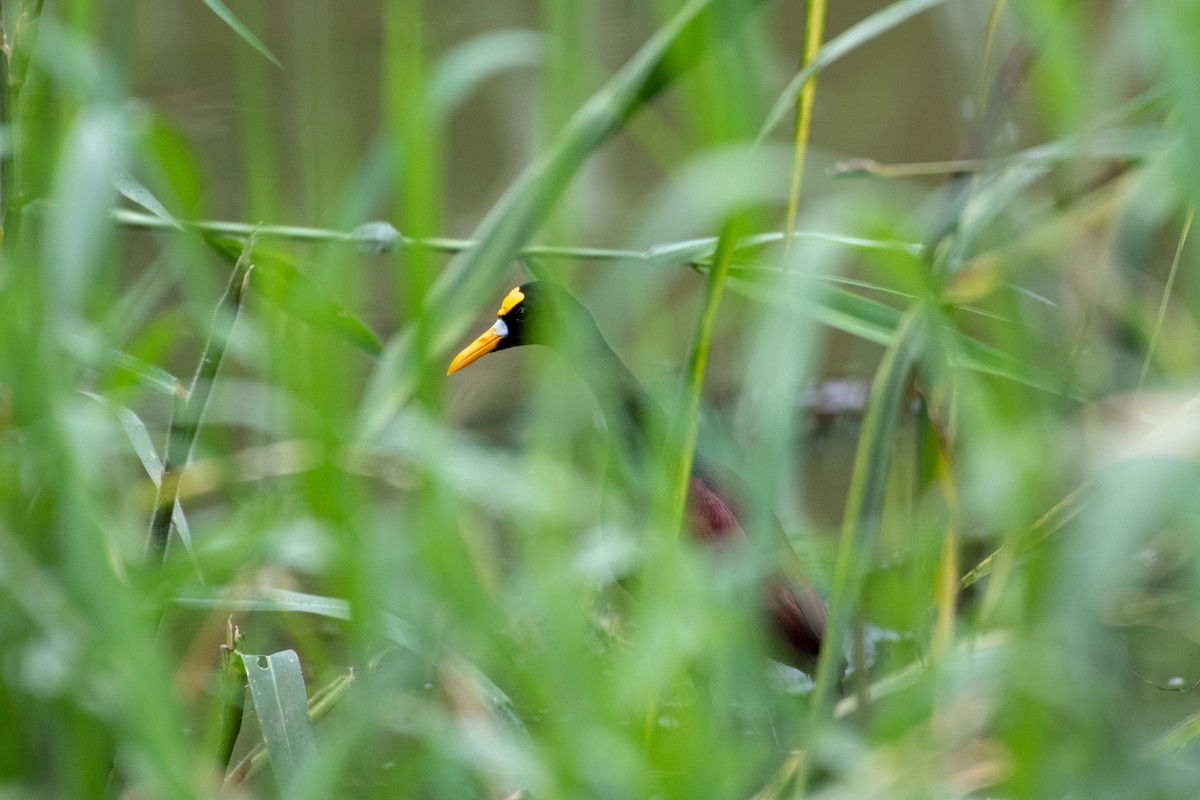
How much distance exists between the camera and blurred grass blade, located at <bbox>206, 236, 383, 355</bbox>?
2.04 feet

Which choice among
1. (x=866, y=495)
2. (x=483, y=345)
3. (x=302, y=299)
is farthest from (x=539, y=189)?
(x=483, y=345)

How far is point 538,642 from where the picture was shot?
690 mm

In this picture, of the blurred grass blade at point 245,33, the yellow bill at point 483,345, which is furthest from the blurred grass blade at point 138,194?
the yellow bill at point 483,345

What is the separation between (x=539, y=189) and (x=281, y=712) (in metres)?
0.34

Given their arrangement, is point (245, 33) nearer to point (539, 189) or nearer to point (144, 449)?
point (539, 189)

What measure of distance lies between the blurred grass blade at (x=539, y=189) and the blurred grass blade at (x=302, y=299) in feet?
0.10

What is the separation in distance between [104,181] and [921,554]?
537mm

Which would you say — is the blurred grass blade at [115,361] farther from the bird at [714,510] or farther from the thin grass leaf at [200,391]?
the bird at [714,510]

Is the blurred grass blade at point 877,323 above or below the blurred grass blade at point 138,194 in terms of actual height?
below

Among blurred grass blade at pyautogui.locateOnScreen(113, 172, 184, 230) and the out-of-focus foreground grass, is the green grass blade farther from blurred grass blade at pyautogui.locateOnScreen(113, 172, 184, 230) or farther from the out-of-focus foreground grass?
blurred grass blade at pyautogui.locateOnScreen(113, 172, 184, 230)

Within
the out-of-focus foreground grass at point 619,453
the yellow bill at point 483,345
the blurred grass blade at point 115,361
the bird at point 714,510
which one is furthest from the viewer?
the yellow bill at point 483,345

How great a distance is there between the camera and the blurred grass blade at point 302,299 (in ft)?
2.04

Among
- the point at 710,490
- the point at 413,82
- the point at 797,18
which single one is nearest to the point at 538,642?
the point at 413,82

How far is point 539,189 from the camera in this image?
68 cm
